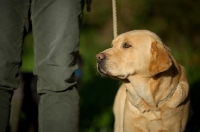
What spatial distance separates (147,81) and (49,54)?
82cm

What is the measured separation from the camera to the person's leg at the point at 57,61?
9.23 feet

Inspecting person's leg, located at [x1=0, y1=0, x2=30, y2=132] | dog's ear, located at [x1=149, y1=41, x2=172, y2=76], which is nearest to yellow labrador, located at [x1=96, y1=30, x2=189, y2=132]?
dog's ear, located at [x1=149, y1=41, x2=172, y2=76]

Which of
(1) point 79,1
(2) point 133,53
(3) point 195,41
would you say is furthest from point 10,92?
(3) point 195,41

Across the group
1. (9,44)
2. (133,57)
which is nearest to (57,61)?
(9,44)

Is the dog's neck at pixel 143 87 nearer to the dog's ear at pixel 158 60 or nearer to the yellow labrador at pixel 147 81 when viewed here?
the yellow labrador at pixel 147 81

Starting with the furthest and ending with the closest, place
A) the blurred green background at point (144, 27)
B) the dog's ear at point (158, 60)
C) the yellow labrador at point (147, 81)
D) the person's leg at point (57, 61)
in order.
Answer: the blurred green background at point (144, 27) < the yellow labrador at point (147, 81) < the dog's ear at point (158, 60) < the person's leg at point (57, 61)

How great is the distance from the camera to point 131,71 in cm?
334

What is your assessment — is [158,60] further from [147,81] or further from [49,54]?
[49,54]

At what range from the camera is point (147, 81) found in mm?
3371

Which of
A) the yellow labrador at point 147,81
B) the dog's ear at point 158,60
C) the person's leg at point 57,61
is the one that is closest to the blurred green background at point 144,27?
the yellow labrador at point 147,81

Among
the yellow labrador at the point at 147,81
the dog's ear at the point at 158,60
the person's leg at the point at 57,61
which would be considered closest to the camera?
the person's leg at the point at 57,61

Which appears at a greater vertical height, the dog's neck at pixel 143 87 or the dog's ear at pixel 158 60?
the dog's ear at pixel 158 60

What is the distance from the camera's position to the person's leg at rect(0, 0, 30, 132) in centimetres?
285

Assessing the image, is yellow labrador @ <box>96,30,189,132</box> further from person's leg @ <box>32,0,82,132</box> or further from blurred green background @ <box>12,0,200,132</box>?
blurred green background @ <box>12,0,200,132</box>
